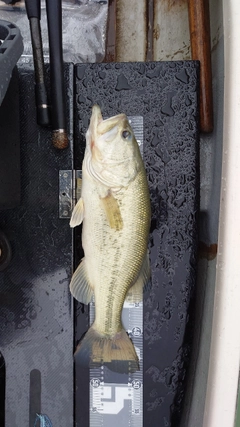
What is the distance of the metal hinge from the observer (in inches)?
68.8

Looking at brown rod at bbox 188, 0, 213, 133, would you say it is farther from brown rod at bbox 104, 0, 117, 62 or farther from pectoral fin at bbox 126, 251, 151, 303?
pectoral fin at bbox 126, 251, 151, 303

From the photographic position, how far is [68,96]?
177 cm

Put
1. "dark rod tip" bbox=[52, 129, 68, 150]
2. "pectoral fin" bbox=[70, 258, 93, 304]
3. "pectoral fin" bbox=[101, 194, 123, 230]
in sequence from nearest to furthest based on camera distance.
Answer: "pectoral fin" bbox=[101, 194, 123, 230], "pectoral fin" bbox=[70, 258, 93, 304], "dark rod tip" bbox=[52, 129, 68, 150]

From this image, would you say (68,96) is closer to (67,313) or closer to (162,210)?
(162,210)

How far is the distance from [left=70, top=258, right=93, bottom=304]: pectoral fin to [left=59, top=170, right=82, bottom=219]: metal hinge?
1.05 feet

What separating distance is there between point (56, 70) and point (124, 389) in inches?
55.8

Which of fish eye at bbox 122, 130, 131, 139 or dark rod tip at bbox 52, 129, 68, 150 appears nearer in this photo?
fish eye at bbox 122, 130, 131, 139

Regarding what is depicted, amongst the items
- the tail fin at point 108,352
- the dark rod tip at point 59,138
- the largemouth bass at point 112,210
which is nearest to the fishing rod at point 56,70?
the dark rod tip at point 59,138

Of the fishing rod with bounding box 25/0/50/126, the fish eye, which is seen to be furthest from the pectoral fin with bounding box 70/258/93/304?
the fishing rod with bounding box 25/0/50/126

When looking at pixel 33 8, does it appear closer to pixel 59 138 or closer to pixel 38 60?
pixel 38 60

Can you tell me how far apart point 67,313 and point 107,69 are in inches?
44.0

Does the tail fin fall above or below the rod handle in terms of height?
below

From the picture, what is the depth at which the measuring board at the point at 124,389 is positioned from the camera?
5.77 feet

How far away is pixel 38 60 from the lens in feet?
5.19
